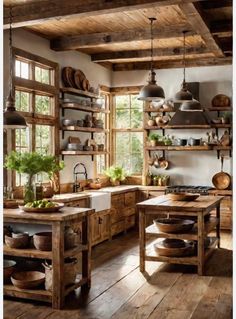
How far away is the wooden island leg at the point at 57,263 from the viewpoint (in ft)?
13.1

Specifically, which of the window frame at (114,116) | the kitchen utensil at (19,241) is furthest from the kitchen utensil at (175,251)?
the window frame at (114,116)

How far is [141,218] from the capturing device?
5.21 meters

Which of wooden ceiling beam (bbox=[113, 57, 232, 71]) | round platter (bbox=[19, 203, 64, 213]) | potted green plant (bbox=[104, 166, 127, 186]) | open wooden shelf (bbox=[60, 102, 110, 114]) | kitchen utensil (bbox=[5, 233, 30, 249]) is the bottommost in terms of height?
kitchen utensil (bbox=[5, 233, 30, 249])

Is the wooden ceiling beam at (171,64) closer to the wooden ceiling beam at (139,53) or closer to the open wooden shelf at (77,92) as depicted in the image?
the wooden ceiling beam at (139,53)

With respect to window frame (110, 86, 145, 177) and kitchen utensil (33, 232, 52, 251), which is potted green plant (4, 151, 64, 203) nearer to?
kitchen utensil (33, 232, 52, 251)

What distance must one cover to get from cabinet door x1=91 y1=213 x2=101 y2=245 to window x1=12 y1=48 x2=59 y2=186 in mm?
933

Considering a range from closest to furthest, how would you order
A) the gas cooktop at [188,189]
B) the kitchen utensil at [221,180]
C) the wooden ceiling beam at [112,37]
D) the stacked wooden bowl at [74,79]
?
1. the wooden ceiling beam at [112,37]
2. the stacked wooden bowl at [74,79]
3. the gas cooktop at [188,189]
4. the kitchen utensil at [221,180]

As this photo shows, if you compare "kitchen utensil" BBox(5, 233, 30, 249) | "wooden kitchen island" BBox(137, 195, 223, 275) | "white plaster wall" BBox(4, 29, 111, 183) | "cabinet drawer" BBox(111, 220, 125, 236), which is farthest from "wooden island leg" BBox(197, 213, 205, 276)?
"white plaster wall" BBox(4, 29, 111, 183)

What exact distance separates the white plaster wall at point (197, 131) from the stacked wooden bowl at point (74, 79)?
60.4 inches

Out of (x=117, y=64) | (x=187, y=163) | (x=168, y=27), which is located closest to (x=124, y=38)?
(x=168, y=27)

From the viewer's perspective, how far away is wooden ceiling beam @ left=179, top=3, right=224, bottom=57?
4.57 meters

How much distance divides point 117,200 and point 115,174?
89cm

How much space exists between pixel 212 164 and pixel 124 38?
3.10 metres

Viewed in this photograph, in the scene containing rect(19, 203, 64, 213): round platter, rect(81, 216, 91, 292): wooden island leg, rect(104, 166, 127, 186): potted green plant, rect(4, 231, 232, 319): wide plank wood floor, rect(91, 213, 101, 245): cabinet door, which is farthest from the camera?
rect(104, 166, 127, 186): potted green plant
